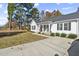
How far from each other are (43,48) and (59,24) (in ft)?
1.35

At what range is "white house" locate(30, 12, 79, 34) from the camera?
4160mm

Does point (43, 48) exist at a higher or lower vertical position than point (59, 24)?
lower

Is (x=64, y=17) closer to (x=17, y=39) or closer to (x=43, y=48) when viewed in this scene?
(x=43, y=48)

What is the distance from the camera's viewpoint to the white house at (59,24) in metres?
4.16

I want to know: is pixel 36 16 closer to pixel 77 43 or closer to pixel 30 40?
pixel 30 40

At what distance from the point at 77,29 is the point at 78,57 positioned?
389 millimetres

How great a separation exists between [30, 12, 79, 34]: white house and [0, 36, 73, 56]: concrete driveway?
13 centimetres

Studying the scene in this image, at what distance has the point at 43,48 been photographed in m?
4.25

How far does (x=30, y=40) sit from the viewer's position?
429 centimetres

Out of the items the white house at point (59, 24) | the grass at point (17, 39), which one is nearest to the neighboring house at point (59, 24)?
the white house at point (59, 24)

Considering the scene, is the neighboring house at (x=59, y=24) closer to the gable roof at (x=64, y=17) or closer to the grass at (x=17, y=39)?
the gable roof at (x=64, y=17)

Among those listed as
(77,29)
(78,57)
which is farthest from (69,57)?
(77,29)

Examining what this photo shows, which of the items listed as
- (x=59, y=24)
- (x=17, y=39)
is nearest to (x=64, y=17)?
(x=59, y=24)

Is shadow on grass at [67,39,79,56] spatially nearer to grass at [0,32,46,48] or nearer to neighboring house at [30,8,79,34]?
neighboring house at [30,8,79,34]
